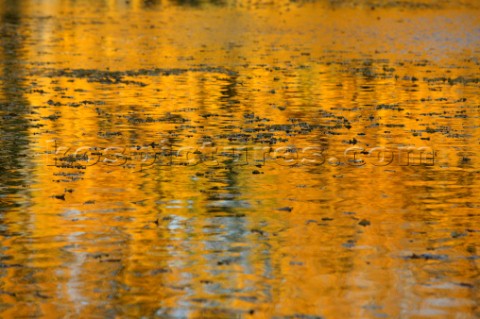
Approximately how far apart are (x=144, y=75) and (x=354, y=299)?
28043 millimetres

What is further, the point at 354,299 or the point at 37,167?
the point at 37,167

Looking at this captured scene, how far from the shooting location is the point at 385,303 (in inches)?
480

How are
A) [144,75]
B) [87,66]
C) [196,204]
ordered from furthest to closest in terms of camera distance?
[87,66] → [144,75] → [196,204]

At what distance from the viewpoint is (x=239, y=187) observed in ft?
63.2

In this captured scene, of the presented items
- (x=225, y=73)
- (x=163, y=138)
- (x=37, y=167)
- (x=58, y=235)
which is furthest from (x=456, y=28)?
(x=58, y=235)

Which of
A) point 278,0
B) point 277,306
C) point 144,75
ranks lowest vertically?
point 277,306

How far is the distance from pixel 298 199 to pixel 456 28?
4889 cm

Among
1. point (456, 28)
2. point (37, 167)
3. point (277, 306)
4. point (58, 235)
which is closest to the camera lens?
point (277, 306)

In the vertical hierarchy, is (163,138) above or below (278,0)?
below

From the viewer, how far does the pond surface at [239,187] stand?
1273cm

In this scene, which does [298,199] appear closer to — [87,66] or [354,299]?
[354,299]

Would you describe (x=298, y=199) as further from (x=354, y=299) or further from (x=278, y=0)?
(x=278, y=0)

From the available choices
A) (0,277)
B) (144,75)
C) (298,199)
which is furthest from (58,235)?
(144,75)

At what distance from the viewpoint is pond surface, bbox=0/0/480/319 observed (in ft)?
41.8
